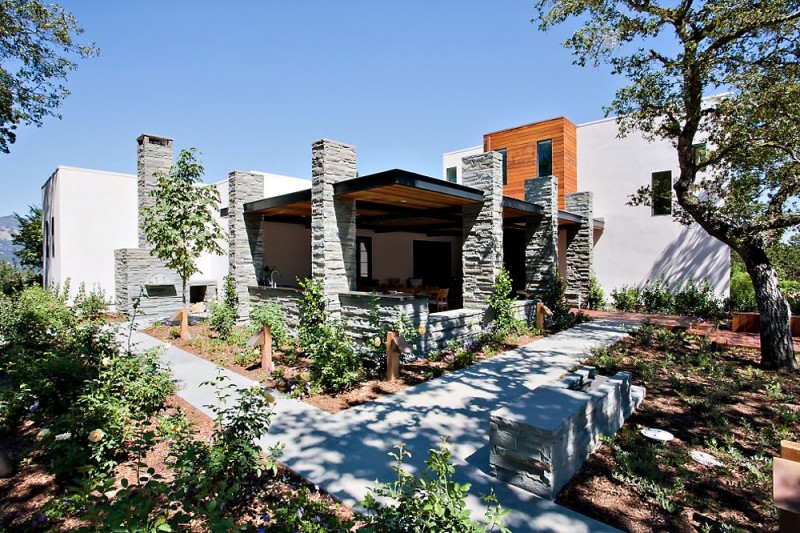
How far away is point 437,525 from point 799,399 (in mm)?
6078

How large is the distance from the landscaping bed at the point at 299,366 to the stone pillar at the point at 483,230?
1.36 metres

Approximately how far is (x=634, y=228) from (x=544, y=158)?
4.23m

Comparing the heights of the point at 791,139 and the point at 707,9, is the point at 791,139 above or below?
below

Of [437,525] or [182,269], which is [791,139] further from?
[182,269]

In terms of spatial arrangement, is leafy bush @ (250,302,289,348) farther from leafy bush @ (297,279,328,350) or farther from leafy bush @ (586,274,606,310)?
leafy bush @ (586,274,606,310)

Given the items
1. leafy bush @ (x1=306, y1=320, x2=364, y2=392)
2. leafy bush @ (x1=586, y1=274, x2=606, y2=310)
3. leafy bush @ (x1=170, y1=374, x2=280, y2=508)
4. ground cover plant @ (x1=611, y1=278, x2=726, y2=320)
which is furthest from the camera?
leafy bush @ (x1=586, y1=274, x2=606, y2=310)

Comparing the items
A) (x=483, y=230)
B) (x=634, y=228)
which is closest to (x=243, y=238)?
(x=483, y=230)

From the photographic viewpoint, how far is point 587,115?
15.6 m

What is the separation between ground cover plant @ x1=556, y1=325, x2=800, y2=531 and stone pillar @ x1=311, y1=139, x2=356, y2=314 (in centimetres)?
509

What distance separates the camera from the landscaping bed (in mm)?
5473

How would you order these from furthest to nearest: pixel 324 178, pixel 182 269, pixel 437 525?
pixel 182 269 → pixel 324 178 → pixel 437 525

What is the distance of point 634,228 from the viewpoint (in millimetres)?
13930

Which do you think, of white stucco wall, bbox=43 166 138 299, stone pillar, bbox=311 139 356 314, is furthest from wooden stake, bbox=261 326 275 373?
white stucco wall, bbox=43 166 138 299

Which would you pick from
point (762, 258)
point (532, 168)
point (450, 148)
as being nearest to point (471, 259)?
point (762, 258)
